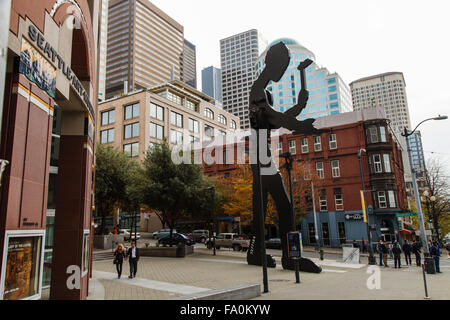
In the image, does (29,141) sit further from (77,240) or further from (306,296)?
(306,296)

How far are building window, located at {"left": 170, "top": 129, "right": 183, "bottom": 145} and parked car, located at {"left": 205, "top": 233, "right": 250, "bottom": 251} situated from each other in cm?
2757

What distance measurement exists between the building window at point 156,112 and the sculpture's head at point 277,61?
40.7 metres

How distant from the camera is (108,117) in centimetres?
5878

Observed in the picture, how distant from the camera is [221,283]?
42.0 feet

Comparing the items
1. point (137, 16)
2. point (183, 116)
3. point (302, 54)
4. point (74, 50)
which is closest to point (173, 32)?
point (137, 16)

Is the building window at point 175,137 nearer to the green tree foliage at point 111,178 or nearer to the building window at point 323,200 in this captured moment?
the green tree foliage at point 111,178

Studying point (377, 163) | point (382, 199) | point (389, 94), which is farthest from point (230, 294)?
point (389, 94)

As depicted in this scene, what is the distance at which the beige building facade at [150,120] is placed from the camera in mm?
53656

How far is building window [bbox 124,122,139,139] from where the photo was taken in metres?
54.1

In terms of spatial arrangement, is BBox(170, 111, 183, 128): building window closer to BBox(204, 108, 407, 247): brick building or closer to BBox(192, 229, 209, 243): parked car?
BBox(192, 229, 209, 243): parked car

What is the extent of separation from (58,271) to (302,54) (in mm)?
120561

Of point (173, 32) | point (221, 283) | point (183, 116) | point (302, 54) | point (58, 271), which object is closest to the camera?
point (58, 271)

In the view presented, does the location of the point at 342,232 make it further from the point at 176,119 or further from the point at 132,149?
the point at 176,119

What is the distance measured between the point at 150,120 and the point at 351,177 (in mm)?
32312
